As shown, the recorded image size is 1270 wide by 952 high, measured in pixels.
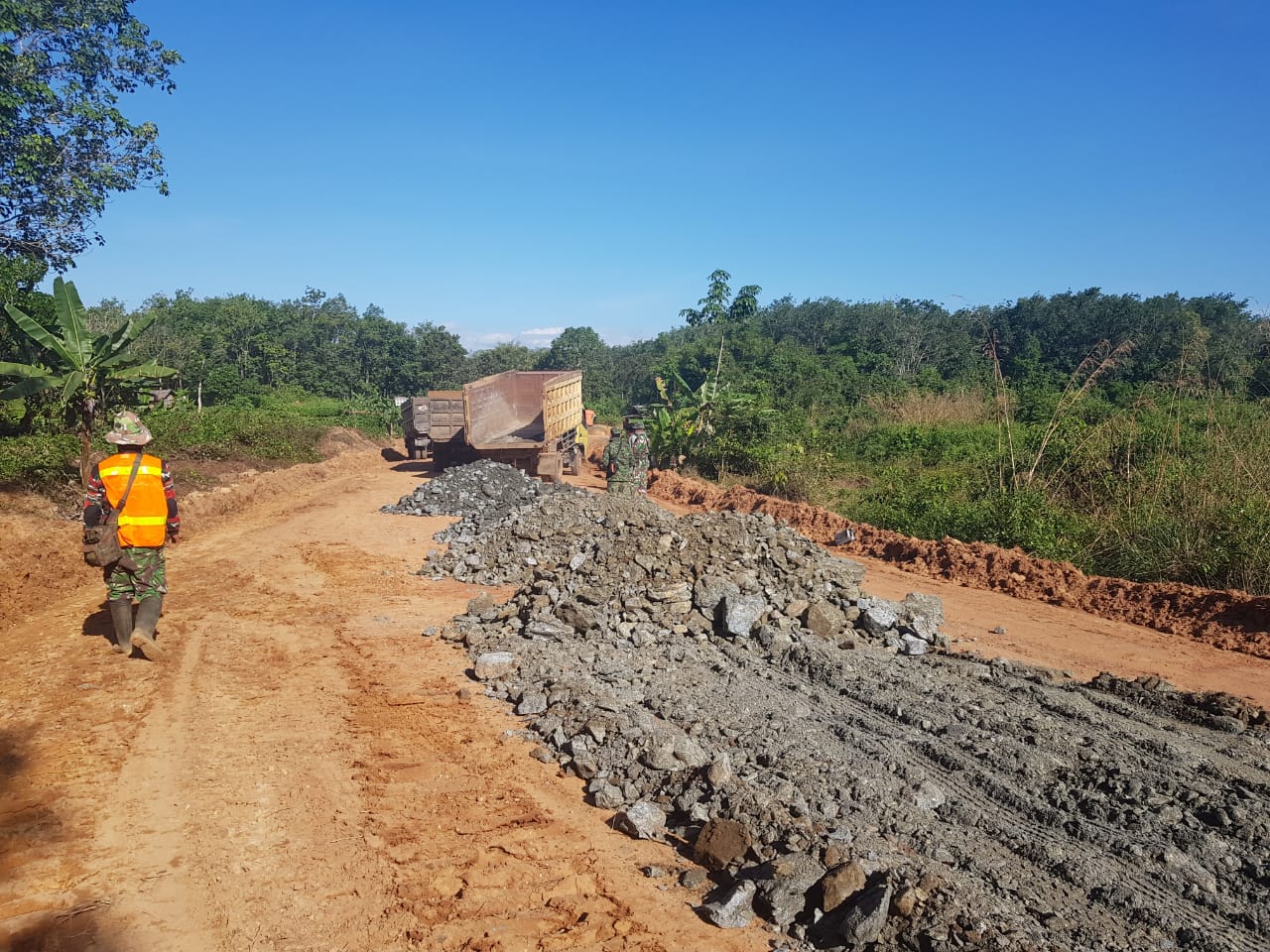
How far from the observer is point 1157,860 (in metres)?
3.76

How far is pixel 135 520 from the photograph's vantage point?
612 centimetres

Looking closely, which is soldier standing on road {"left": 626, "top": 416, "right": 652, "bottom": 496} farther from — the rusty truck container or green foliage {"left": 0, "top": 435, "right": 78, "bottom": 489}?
green foliage {"left": 0, "top": 435, "right": 78, "bottom": 489}

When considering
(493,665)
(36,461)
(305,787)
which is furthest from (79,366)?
(305,787)

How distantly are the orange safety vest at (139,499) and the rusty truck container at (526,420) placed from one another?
9108 mm

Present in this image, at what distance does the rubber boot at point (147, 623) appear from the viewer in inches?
247

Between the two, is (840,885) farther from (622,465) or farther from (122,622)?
(622,465)

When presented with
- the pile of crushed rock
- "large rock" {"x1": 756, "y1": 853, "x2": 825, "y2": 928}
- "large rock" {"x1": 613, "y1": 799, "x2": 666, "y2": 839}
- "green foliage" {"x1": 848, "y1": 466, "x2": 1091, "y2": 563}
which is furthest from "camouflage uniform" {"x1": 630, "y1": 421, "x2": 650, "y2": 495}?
"large rock" {"x1": 756, "y1": 853, "x2": 825, "y2": 928}

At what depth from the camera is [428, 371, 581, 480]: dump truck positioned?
15664 millimetres

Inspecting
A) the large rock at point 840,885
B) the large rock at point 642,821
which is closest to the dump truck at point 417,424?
the large rock at point 642,821

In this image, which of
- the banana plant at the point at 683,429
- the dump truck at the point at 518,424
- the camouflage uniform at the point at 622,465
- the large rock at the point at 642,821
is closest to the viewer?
the large rock at the point at 642,821

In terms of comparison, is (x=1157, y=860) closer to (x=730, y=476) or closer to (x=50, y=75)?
(x=730, y=476)

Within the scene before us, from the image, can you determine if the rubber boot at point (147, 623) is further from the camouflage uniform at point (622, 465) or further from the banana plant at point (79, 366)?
the camouflage uniform at point (622, 465)

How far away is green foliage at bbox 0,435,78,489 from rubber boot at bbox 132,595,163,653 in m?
6.52

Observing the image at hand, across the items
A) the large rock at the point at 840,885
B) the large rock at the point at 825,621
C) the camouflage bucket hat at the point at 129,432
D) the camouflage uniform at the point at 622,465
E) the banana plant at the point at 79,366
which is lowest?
the large rock at the point at 840,885
